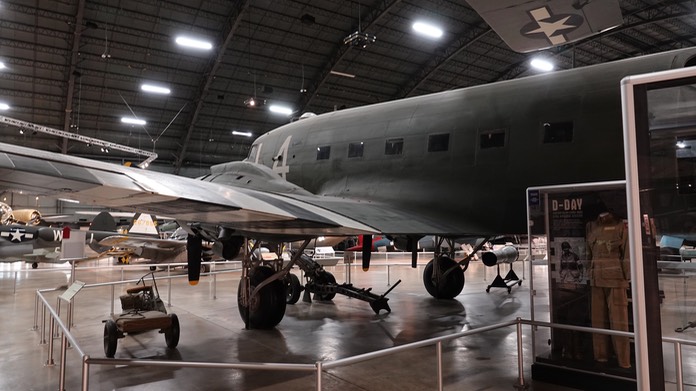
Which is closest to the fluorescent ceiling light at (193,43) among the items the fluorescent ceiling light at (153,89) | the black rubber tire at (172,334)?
the fluorescent ceiling light at (153,89)

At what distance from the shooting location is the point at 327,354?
308 inches

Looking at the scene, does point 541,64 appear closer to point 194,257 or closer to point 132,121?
point 132,121

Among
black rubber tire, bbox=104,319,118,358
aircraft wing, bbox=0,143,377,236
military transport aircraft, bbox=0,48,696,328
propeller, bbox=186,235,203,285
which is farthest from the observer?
propeller, bbox=186,235,203,285

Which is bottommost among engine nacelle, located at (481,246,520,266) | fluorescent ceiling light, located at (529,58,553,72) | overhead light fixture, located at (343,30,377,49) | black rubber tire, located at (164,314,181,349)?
black rubber tire, located at (164,314,181,349)

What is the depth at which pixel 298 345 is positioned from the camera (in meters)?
8.44

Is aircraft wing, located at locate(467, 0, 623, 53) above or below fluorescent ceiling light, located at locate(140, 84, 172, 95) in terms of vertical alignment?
below

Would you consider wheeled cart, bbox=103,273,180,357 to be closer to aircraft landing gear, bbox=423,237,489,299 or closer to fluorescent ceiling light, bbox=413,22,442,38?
aircraft landing gear, bbox=423,237,489,299

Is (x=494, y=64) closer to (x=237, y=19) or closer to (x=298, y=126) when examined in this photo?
(x=237, y=19)

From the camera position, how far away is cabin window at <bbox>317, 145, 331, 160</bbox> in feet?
35.3

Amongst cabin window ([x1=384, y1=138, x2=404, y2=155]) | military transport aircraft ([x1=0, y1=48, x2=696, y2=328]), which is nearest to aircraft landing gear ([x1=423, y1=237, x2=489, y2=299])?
military transport aircraft ([x1=0, y1=48, x2=696, y2=328])

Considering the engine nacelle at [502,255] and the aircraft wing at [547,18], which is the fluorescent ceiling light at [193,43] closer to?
the engine nacelle at [502,255]

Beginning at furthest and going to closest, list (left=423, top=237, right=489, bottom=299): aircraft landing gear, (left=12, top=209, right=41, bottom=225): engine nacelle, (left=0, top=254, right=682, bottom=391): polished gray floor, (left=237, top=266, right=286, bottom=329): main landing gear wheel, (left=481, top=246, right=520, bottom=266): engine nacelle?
1. (left=12, top=209, right=41, bottom=225): engine nacelle
2. (left=481, top=246, right=520, bottom=266): engine nacelle
3. (left=423, top=237, right=489, bottom=299): aircraft landing gear
4. (left=237, top=266, right=286, bottom=329): main landing gear wheel
5. (left=0, top=254, right=682, bottom=391): polished gray floor

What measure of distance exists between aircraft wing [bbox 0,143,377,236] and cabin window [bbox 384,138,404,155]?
238cm

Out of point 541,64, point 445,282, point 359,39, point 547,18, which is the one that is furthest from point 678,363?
point 541,64
